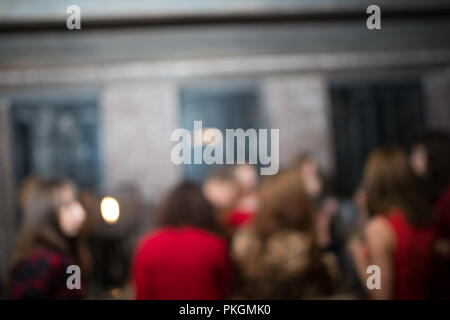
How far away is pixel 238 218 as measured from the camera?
2455mm

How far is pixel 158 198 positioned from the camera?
4.27m

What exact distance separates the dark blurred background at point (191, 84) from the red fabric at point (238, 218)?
1.35 metres

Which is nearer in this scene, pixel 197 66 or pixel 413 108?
pixel 197 66

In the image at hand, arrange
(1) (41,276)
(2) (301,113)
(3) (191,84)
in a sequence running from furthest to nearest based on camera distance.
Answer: (2) (301,113)
(3) (191,84)
(1) (41,276)

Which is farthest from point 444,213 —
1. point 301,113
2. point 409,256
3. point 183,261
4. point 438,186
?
point 301,113

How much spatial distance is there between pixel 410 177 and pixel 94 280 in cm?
181

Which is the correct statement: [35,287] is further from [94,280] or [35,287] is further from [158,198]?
[158,198]

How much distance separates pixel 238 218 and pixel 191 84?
2.16m

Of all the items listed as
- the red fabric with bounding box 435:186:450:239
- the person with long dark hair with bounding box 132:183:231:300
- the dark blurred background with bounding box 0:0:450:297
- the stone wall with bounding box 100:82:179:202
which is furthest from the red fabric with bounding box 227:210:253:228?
the stone wall with bounding box 100:82:179:202

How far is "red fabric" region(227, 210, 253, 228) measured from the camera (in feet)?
8.01

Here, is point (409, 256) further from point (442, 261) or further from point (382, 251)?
point (442, 261)

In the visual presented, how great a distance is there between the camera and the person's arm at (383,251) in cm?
155

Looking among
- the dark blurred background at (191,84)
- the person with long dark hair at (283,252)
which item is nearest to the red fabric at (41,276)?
the person with long dark hair at (283,252)
